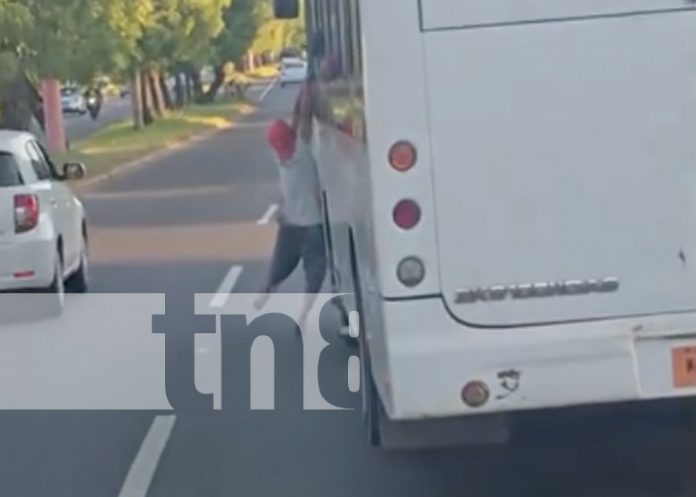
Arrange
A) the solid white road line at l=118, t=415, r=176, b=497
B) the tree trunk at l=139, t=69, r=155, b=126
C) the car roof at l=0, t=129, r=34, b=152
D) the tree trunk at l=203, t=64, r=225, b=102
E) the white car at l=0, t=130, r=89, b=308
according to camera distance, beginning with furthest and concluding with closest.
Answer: the tree trunk at l=203, t=64, r=225, b=102, the tree trunk at l=139, t=69, r=155, b=126, the car roof at l=0, t=129, r=34, b=152, the white car at l=0, t=130, r=89, b=308, the solid white road line at l=118, t=415, r=176, b=497

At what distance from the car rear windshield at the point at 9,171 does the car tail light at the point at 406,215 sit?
8.32 m

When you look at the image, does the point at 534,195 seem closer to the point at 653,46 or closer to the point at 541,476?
the point at 653,46

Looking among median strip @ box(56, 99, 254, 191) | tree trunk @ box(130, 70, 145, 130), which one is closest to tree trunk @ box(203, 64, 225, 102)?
median strip @ box(56, 99, 254, 191)

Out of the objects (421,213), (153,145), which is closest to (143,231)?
(421,213)

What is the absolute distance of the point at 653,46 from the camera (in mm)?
7285

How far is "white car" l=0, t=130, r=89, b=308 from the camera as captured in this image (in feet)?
49.5

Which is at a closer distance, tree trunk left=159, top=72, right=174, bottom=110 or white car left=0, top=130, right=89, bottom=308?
white car left=0, top=130, right=89, bottom=308

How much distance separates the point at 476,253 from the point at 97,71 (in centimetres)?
3137

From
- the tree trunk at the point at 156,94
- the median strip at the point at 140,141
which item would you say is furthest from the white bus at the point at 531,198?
the tree trunk at the point at 156,94

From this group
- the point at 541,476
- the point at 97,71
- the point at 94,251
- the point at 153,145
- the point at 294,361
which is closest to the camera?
the point at 541,476

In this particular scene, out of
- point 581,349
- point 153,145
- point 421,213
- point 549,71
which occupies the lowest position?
point 153,145

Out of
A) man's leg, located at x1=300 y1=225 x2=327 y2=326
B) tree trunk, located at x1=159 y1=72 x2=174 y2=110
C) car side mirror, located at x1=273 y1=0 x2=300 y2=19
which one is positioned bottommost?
tree trunk, located at x1=159 y1=72 x2=174 y2=110

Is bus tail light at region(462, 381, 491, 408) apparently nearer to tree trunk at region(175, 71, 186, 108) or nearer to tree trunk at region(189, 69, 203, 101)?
tree trunk at region(175, 71, 186, 108)

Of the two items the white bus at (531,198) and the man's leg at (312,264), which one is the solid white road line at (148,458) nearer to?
the white bus at (531,198)
